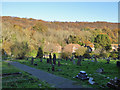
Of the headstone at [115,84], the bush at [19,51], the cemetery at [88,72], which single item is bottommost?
the cemetery at [88,72]

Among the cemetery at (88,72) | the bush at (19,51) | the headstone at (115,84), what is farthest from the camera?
the bush at (19,51)

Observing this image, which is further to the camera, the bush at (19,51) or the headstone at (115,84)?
the bush at (19,51)

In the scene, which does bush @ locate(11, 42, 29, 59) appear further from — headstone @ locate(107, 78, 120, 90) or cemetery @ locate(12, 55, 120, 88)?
headstone @ locate(107, 78, 120, 90)

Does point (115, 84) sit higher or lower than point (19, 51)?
lower

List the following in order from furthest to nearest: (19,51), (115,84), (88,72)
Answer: (19,51) < (88,72) < (115,84)

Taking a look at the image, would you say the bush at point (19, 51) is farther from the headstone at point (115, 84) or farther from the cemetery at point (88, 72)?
the headstone at point (115, 84)

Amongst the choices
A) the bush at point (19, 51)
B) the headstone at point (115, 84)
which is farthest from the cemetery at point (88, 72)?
the bush at point (19, 51)

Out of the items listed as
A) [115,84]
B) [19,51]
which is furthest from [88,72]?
[19,51]

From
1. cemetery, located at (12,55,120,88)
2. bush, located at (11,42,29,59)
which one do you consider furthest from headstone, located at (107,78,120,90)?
bush, located at (11,42,29,59)

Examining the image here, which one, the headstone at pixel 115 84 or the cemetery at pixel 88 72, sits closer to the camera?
the headstone at pixel 115 84

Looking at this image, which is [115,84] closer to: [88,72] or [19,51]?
[88,72]

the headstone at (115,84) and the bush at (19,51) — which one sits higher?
the bush at (19,51)

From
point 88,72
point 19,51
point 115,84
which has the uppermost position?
point 19,51

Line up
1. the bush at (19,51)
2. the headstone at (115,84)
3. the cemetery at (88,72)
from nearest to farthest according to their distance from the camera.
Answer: the headstone at (115,84) < the cemetery at (88,72) < the bush at (19,51)
